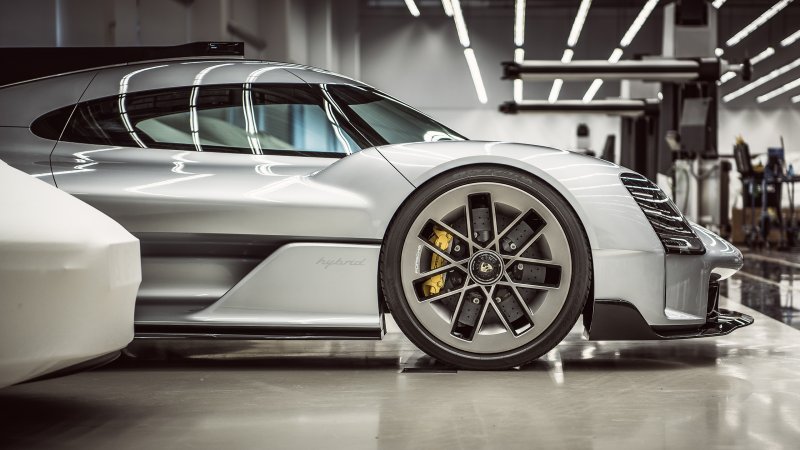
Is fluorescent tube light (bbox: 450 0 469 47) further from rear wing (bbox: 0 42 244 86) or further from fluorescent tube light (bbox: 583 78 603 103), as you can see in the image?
rear wing (bbox: 0 42 244 86)

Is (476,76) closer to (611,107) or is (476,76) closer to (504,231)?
(611,107)

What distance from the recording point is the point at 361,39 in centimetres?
3262

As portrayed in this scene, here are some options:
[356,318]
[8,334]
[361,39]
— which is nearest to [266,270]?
[356,318]

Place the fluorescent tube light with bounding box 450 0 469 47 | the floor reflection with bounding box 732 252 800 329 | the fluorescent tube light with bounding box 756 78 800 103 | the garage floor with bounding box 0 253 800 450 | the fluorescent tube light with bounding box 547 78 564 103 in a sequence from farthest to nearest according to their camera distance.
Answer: the fluorescent tube light with bounding box 756 78 800 103, the fluorescent tube light with bounding box 547 78 564 103, the fluorescent tube light with bounding box 450 0 469 47, the floor reflection with bounding box 732 252 800 329, the garage floor with bounding box 0 253 800 450

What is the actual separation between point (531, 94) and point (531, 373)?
30068 mm

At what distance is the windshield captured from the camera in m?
4.02

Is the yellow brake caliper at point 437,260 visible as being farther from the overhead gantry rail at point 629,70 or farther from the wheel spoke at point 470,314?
the overhead gantry rail at point 629,70

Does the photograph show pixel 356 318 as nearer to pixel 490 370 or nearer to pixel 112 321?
pixel 490 370

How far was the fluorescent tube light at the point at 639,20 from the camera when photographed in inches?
933

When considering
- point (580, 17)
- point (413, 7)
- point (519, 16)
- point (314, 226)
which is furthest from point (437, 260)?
point (413, 7)

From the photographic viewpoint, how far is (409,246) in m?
3.75

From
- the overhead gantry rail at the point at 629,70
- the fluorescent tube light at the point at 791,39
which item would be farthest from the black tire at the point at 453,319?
the fluorescent tube light at the point at 791,39

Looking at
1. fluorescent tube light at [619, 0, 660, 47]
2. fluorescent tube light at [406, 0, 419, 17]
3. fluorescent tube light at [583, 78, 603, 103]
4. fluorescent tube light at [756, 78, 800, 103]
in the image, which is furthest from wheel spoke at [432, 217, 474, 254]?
fluorescent tube light at [756, 78, 800, 103]

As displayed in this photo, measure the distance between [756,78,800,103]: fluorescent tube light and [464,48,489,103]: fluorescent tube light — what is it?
974 centimetres
